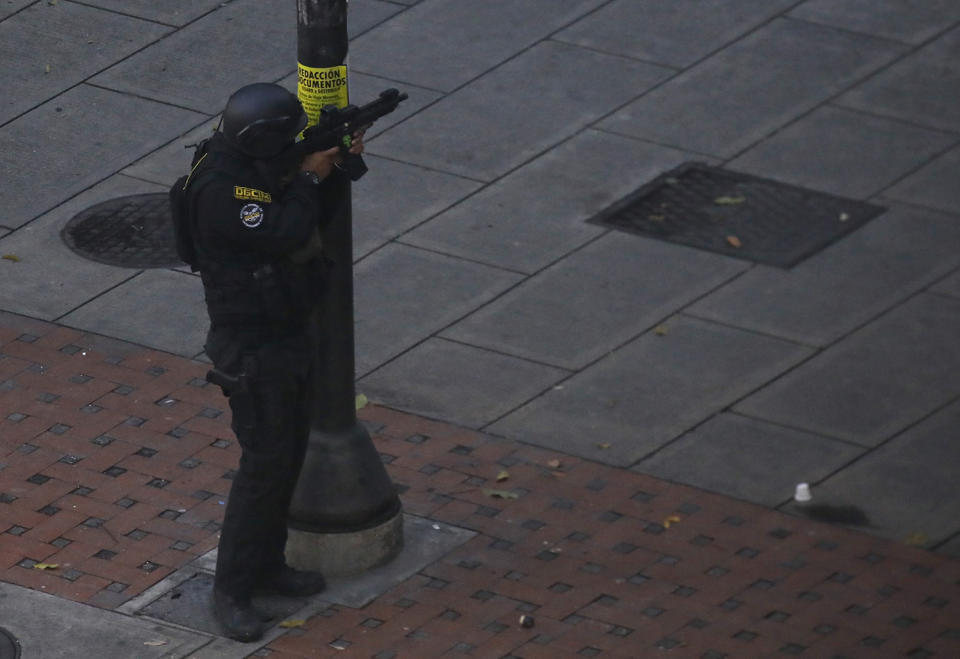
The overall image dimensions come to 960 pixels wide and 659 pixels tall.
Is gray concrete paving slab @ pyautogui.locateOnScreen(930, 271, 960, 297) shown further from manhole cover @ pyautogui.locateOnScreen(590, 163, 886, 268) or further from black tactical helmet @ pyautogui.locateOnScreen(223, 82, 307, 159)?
black tactical helmet @ pyautogui.locateOnScreen(223, 82, 307, 159)

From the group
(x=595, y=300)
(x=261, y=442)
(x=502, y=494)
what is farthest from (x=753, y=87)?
(x=261, y=442)

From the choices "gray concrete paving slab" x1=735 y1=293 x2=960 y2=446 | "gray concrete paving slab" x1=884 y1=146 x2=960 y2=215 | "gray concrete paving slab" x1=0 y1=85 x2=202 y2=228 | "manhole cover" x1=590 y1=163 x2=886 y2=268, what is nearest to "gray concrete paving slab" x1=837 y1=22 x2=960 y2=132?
"gray concrete paving slab" x1=884 y1=146 x2=960 y2=215

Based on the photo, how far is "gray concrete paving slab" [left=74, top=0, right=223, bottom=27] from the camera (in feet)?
48.3

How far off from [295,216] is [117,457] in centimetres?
235

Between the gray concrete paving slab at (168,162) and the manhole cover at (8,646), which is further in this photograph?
the gray concrete paving slab at (168,162)

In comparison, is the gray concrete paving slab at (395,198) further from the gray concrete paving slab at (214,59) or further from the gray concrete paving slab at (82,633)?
the gray concrete paving slab at (82,633)

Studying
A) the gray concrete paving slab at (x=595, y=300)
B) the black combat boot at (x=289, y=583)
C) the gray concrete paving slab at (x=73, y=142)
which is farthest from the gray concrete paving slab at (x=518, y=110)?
the black combat boot at (x=289, y=583)

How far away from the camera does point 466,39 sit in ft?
47.4

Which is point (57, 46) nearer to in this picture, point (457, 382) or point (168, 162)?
point (168, 162)

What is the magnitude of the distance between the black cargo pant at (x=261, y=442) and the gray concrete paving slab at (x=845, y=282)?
3.29 m

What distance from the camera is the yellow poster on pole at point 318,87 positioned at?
28.6 ft

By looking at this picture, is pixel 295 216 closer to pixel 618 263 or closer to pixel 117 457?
pixel 117 457

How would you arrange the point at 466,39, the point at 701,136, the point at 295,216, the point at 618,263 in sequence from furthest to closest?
the point at 466,39 < the point at 701,136 < the point at 618,263 < the point at 295,216

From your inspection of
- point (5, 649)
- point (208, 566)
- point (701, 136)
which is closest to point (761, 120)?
point (701, 136)
